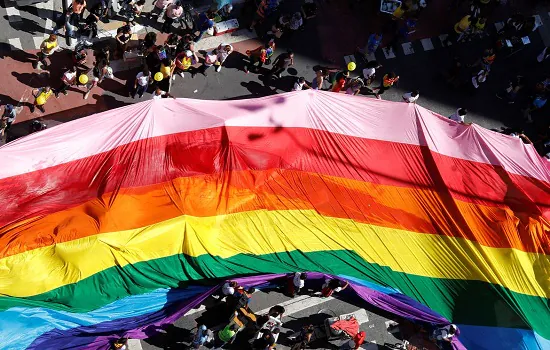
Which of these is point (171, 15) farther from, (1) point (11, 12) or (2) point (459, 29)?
(2) point (459, 29)

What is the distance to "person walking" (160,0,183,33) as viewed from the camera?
17220 millimetres

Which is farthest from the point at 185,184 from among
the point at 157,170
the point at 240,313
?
the point at 240,313

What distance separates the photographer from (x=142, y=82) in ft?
54.0

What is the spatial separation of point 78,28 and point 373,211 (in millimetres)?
9268

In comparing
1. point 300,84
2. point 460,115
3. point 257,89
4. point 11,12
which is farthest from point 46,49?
point 460,115

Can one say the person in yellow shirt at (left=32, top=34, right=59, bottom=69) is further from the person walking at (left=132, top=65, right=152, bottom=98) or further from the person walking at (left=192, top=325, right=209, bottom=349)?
the person walking at (left=192, top=325, right=209, bottom=349)

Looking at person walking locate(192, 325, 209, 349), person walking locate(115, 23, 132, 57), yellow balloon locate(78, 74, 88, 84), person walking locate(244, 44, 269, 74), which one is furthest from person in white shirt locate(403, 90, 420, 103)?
yellow balloon locate(78, 74, 88, 84)

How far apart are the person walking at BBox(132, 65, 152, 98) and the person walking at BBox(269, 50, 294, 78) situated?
353cm

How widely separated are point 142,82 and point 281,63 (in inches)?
151

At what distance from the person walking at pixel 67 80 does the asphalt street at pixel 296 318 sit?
6.49 m

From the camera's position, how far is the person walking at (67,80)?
16031 mm

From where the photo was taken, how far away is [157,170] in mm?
14031

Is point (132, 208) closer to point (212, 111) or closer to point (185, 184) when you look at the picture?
point (185, 184)

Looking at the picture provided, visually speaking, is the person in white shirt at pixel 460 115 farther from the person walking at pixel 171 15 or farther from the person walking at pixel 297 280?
the person walking at pixel 171 15
